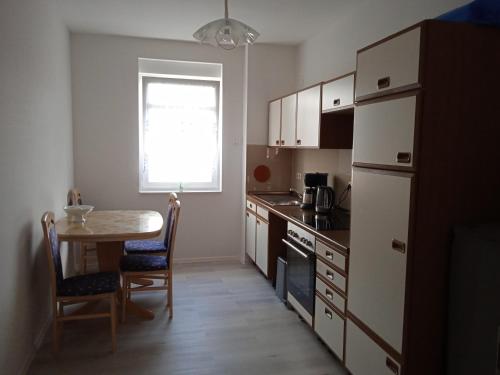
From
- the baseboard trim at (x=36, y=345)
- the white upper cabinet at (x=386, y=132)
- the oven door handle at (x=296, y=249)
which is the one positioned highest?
the white upper cabinet at (x=386, y=132)

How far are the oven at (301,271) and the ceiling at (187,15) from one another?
1.87 m

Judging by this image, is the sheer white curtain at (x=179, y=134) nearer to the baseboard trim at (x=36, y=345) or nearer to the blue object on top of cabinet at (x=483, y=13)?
Answer: the baseboard trim at (x=36, y=345)

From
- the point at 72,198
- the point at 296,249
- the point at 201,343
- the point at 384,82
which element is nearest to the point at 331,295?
the point at 296,249

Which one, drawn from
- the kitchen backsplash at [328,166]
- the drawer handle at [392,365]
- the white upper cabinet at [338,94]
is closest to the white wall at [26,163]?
the drawer handle at [392,365]

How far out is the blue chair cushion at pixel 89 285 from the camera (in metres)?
2.61

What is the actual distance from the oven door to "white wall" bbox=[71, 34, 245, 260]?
1.68 meters

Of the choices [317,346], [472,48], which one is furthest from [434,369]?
[472,48]

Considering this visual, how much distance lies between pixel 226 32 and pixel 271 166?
91.2 inches

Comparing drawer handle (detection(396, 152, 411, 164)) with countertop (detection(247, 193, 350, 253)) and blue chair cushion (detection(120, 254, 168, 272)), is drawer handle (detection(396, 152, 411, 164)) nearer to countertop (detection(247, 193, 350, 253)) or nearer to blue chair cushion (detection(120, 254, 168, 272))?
countertop (detection(247, 193, 350, 253))

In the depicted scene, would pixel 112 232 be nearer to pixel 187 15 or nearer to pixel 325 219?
pixel 325 219

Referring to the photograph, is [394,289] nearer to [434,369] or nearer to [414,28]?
[434,369]

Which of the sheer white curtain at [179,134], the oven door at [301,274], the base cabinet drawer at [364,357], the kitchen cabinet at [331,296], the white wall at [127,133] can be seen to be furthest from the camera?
the sheer white curtain at [179,134]

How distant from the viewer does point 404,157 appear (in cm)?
177

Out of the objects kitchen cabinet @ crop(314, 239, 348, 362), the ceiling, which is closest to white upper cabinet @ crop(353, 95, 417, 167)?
kitchen cabinet @ crop(314, 239, 348, 362)
